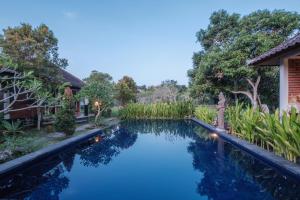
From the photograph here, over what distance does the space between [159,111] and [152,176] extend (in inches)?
560

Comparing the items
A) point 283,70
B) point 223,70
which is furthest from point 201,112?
point 283,70

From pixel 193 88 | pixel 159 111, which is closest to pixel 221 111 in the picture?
pixel 193 88

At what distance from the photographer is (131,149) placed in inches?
358

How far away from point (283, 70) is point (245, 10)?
12.0 metres

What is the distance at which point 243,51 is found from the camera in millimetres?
13484

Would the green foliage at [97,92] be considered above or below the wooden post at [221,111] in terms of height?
above

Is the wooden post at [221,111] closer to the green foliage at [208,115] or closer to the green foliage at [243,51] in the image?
the green foliage at [208,115]

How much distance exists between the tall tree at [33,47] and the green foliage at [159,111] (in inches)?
369

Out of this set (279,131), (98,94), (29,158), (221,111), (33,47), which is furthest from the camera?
(98,94)

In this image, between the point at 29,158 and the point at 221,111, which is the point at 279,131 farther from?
the point at 29,158

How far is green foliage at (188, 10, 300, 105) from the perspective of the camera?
13.2m

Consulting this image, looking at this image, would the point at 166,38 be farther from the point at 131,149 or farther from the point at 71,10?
the point at 131,149

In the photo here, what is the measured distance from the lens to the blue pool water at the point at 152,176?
4.36 meters

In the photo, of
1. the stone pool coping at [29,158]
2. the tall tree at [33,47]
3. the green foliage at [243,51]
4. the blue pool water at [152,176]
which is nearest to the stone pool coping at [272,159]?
the blue pool water at [152,176]
